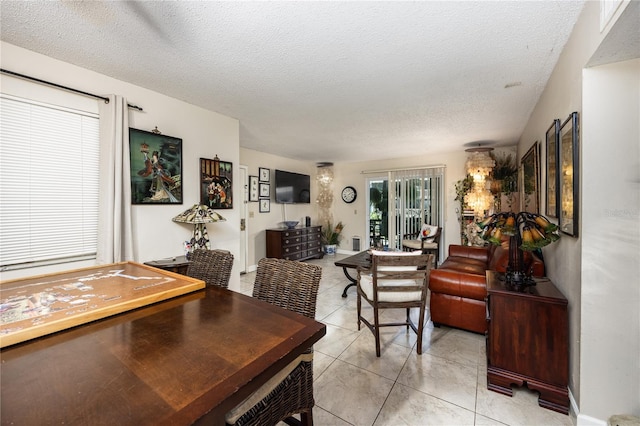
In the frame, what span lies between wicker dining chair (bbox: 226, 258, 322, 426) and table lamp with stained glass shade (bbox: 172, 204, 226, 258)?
1560 mm

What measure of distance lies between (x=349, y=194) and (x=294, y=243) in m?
2.11

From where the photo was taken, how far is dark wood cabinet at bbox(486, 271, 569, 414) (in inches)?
65.3

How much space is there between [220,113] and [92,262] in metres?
2.12

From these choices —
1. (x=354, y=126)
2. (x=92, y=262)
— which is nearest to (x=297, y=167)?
(x=354, y=126)

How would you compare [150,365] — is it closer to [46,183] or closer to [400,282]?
[400,282]

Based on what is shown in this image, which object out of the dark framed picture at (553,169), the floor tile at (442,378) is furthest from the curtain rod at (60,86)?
the dark framed picture at (553,169)

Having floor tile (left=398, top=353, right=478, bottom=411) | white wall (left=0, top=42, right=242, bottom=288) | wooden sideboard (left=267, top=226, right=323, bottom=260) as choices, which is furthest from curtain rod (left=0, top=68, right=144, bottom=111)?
floor tile (left=398, top=353, right=478, bottom=411)

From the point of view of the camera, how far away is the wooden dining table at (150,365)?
2.02ft

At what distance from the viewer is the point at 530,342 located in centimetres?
175

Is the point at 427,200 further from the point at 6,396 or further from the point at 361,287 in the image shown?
the point at 6,396

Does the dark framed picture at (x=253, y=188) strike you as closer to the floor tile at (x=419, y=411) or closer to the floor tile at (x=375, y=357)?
the floor tile at (x=375, y=357)

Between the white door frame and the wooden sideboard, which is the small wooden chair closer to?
the wooden sideboard

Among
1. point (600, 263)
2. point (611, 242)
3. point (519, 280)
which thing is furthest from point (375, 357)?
point (611, 242)

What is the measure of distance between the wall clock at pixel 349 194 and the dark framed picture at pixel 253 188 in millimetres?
2483
